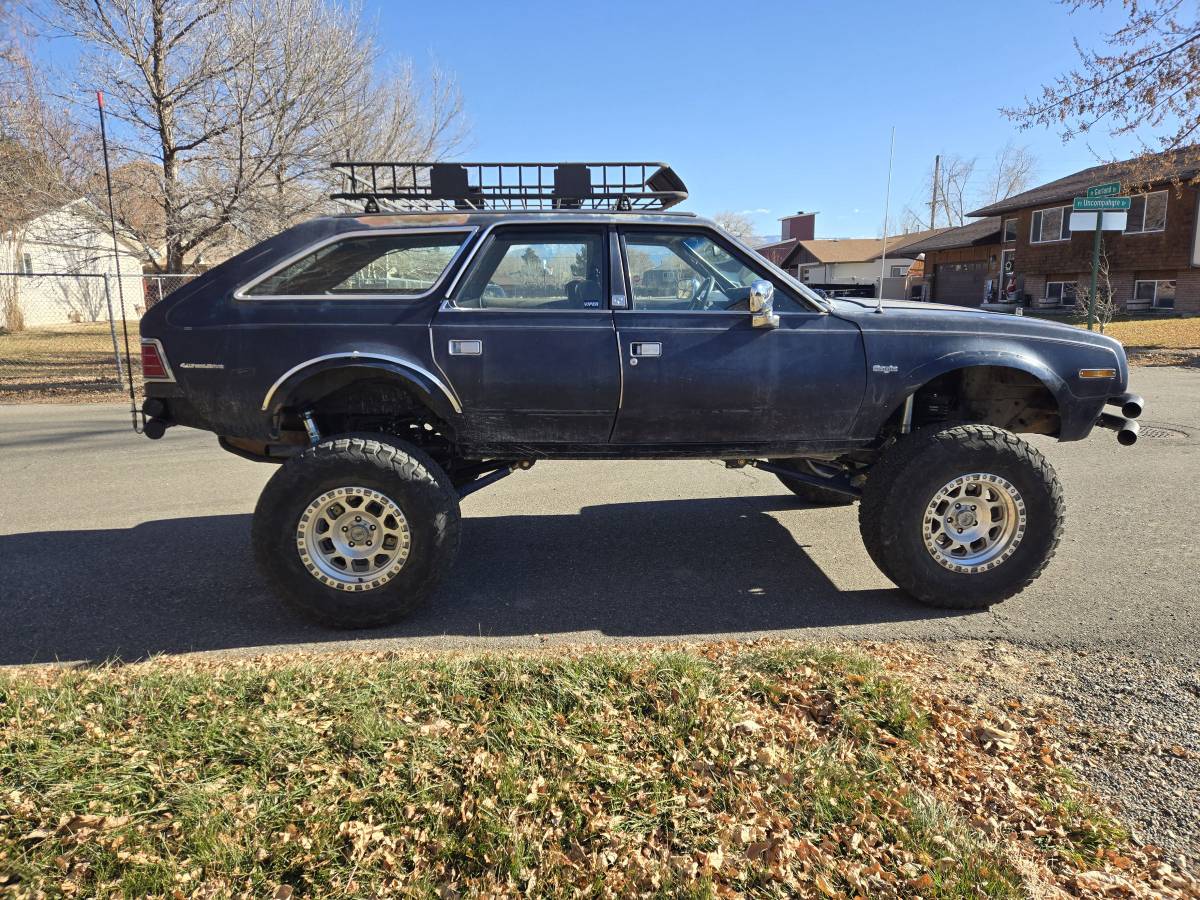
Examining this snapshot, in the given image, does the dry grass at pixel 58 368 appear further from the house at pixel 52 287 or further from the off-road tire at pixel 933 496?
the off-road tire at pixel 933 496

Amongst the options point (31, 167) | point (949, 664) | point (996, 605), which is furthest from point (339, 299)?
point (31, 167)

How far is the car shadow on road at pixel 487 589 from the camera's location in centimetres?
403

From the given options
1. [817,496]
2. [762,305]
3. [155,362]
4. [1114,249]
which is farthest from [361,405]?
[1114,249]

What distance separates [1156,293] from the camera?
29.2 metres

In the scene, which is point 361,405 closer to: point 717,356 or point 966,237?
point 717,356

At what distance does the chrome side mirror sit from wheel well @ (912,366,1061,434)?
111 cm

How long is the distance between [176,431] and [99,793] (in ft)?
27.2

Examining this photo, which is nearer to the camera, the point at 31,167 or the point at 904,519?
the point at 904,519

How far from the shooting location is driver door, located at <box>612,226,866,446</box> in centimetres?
422

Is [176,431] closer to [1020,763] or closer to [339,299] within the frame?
[339,299]

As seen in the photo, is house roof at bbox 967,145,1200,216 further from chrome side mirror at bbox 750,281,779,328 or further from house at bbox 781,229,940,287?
house at bbox 781,229,940,287

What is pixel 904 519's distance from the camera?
4215 millimetres

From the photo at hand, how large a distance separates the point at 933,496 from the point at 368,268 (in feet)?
10.7

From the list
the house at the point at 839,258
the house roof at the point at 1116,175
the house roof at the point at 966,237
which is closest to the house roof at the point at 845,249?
the house at the point at 839,258
